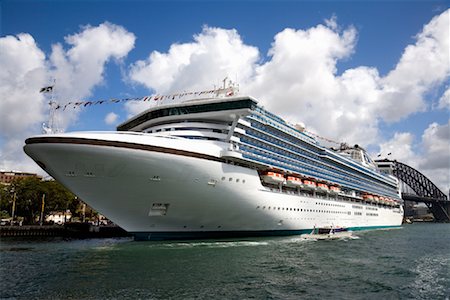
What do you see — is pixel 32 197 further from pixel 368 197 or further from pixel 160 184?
pixel 368 197

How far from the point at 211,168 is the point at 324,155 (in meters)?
25.5

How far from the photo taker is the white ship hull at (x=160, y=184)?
80.3 feet

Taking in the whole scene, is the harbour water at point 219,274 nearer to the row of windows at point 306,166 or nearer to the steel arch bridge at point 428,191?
the row of windows at point 306,166

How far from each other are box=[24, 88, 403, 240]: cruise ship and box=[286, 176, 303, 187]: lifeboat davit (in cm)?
8

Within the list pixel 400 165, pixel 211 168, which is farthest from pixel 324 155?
pixel 400 165

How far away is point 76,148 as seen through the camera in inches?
937

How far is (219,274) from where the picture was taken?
1720 centimetres

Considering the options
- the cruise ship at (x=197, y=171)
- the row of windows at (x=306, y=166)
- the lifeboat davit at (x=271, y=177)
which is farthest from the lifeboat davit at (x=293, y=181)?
the lifeboat davit at (x=271, y=177)

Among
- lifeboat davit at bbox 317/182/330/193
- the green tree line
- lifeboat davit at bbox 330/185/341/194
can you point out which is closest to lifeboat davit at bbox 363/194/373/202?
lifeboat davit at bbox 330/185/341/194

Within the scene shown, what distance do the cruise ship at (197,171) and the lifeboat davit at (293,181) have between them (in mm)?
83

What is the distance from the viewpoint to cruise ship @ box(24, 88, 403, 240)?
2488 cm

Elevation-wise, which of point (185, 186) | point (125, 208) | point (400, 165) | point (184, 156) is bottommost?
point (125, 208)

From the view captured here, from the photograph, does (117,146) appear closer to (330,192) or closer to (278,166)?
(278,166)

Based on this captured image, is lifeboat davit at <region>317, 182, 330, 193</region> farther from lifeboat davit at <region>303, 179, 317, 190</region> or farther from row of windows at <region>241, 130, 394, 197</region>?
row of windows at <region>241, 130, 394, 197</region>
